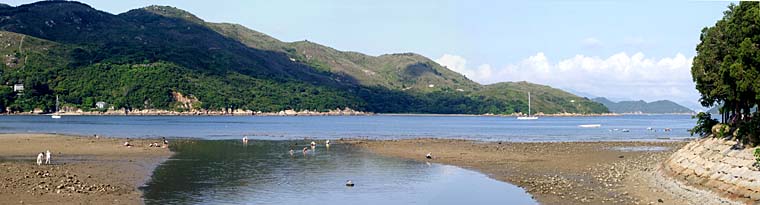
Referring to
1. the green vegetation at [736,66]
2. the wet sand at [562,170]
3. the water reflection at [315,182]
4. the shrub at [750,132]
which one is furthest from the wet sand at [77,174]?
the green vegetation at [736,66]

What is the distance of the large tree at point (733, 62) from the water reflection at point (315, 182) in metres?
13.2

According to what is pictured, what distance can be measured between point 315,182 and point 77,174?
548 inches

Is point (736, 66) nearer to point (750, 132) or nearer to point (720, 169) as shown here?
point (750, 132)

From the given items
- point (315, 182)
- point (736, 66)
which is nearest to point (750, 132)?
point (736, 66)

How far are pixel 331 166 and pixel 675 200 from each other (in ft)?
87.9

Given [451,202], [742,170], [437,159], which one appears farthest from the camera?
[437,159]

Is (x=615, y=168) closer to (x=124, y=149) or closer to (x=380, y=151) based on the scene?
(x=380, y=151)

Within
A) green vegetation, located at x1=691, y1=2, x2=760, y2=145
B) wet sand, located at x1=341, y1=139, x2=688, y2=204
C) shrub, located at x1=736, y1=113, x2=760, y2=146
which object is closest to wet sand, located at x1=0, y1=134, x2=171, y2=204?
wet sand, located at x1=341, y1=139, x2=688, y2=204

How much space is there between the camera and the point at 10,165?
41.8 metres

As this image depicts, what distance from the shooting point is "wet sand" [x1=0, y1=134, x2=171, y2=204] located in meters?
30.1

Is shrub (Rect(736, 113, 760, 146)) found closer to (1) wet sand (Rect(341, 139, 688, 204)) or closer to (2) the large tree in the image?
(2) the large tree

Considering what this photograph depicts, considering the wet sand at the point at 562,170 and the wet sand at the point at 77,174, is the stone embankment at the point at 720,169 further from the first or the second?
the wet sand at the point at 77,174

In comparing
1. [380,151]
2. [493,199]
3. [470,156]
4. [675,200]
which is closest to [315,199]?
[493,199]

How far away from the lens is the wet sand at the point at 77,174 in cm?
3006
